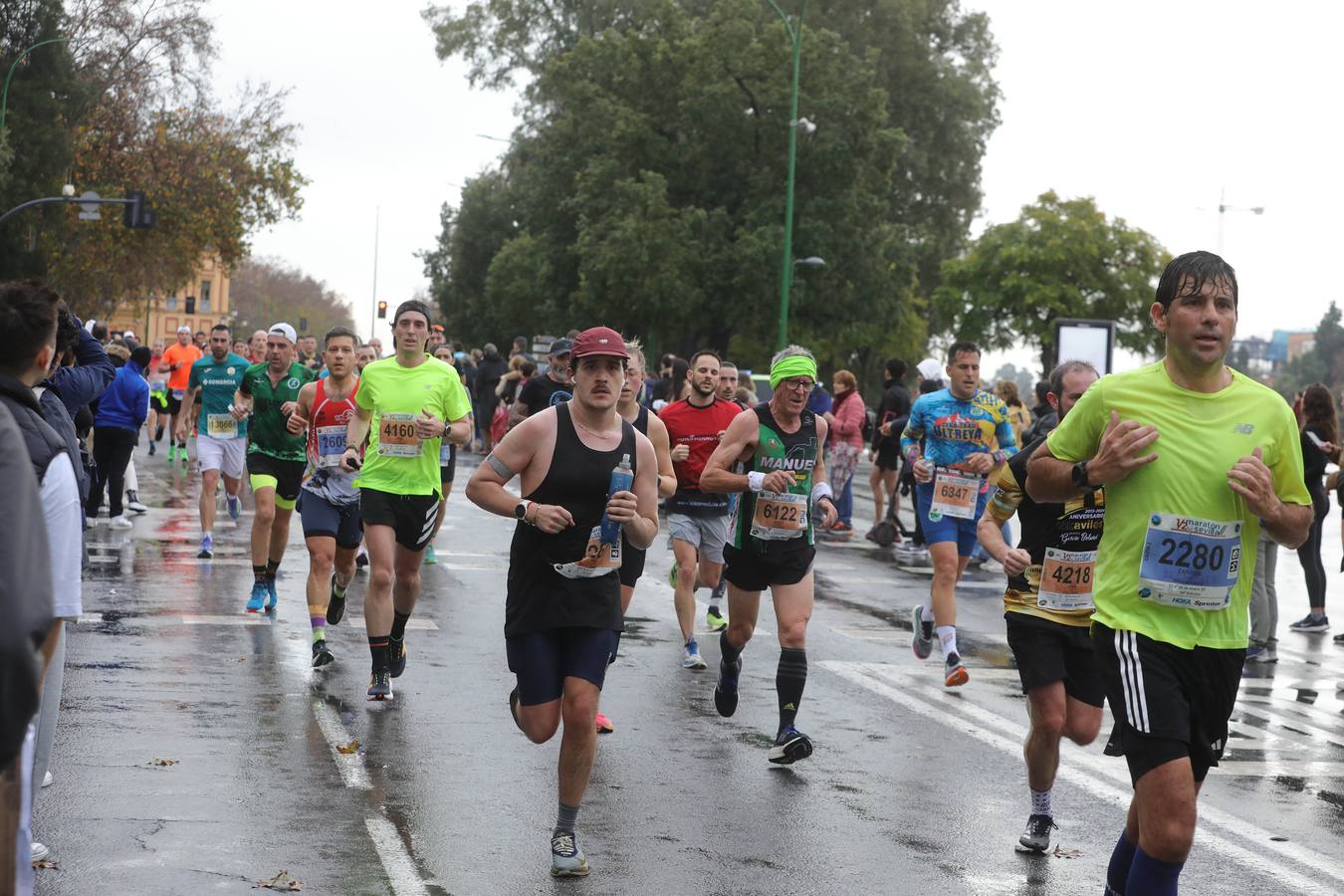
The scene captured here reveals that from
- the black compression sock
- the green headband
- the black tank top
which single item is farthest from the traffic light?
the black tank top

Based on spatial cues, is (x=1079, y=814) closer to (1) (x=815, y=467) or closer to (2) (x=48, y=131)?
(1) (x=815, y=467)

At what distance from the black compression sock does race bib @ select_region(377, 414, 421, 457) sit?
2363mm

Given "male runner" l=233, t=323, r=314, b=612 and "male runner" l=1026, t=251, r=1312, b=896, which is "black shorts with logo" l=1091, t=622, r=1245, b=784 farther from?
"male runner" l=233, t=323, r=314, b=612

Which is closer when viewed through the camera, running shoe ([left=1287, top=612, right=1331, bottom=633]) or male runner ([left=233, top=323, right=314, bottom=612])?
male runner ([left=233, top=323, right=314, bottom=612])

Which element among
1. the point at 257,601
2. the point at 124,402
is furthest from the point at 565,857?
the point at 124,402

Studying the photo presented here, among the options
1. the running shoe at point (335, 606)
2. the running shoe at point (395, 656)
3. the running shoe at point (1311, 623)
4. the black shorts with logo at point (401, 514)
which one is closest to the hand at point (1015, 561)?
the black shorts with logo at point (401, 514)

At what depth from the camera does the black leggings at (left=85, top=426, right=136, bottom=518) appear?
17875 mm

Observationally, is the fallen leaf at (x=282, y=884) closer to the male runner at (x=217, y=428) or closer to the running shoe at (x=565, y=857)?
the running shoe at (x=565, y=857)

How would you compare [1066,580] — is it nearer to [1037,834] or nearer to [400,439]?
[1037,834]

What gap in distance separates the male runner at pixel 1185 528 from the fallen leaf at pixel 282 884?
2658 mm

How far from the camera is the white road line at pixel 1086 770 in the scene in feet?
22.0

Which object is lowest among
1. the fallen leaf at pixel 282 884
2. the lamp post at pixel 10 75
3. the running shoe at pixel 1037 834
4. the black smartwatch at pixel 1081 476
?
the fallen leaf at pixel 282 884

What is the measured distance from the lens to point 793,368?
8562mm

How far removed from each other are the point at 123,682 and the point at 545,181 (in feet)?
134
